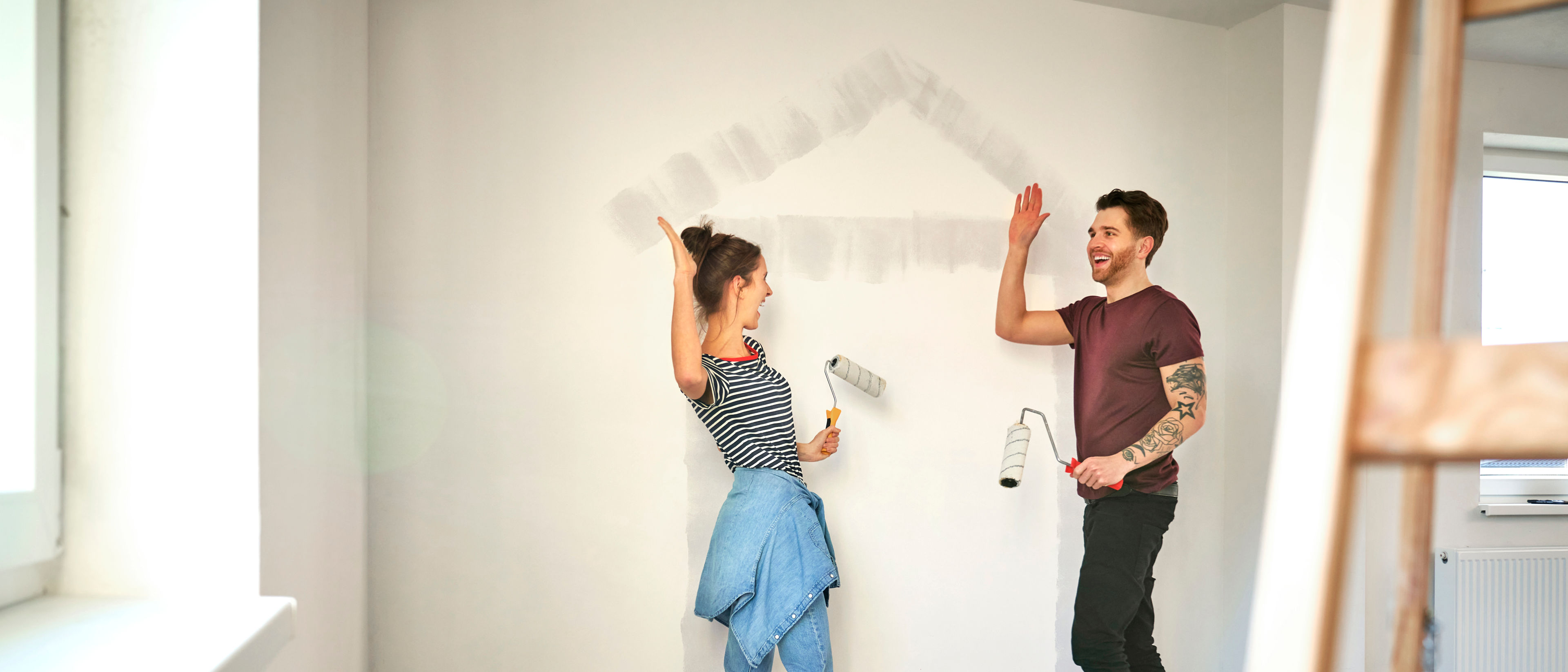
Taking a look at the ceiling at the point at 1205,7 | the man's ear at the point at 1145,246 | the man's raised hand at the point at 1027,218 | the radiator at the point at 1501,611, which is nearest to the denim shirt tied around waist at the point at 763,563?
the man's raised hand at the point at 1027,218

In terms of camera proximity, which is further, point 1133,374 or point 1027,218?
point 1027,218

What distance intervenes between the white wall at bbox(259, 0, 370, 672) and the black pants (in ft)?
5.73

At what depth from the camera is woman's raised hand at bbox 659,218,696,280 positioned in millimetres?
1819

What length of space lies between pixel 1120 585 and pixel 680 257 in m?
1.41

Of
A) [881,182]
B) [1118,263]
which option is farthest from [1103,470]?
[881,182]

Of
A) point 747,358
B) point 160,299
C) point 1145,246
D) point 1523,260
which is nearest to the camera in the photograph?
point 160,299

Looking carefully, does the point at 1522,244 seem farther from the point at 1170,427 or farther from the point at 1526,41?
the point at 1170,427

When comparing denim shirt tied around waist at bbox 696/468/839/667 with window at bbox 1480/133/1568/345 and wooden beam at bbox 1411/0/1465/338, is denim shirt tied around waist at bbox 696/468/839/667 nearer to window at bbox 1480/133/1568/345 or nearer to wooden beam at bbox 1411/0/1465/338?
wooden beam at bbox 1411/0/1465/338

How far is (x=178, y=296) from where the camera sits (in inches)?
36.6

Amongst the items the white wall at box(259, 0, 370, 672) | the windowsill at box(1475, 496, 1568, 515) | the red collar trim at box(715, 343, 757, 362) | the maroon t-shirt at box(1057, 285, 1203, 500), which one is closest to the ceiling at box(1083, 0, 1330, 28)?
the maroon t-shirt at box(1057, 285, 1203, 500)

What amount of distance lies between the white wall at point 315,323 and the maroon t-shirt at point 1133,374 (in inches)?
71.0

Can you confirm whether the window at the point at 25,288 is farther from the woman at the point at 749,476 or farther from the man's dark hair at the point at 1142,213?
the man's dark hair at the point at 1142,213

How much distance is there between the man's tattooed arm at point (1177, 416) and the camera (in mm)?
1896

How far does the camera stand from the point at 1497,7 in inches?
12.8
